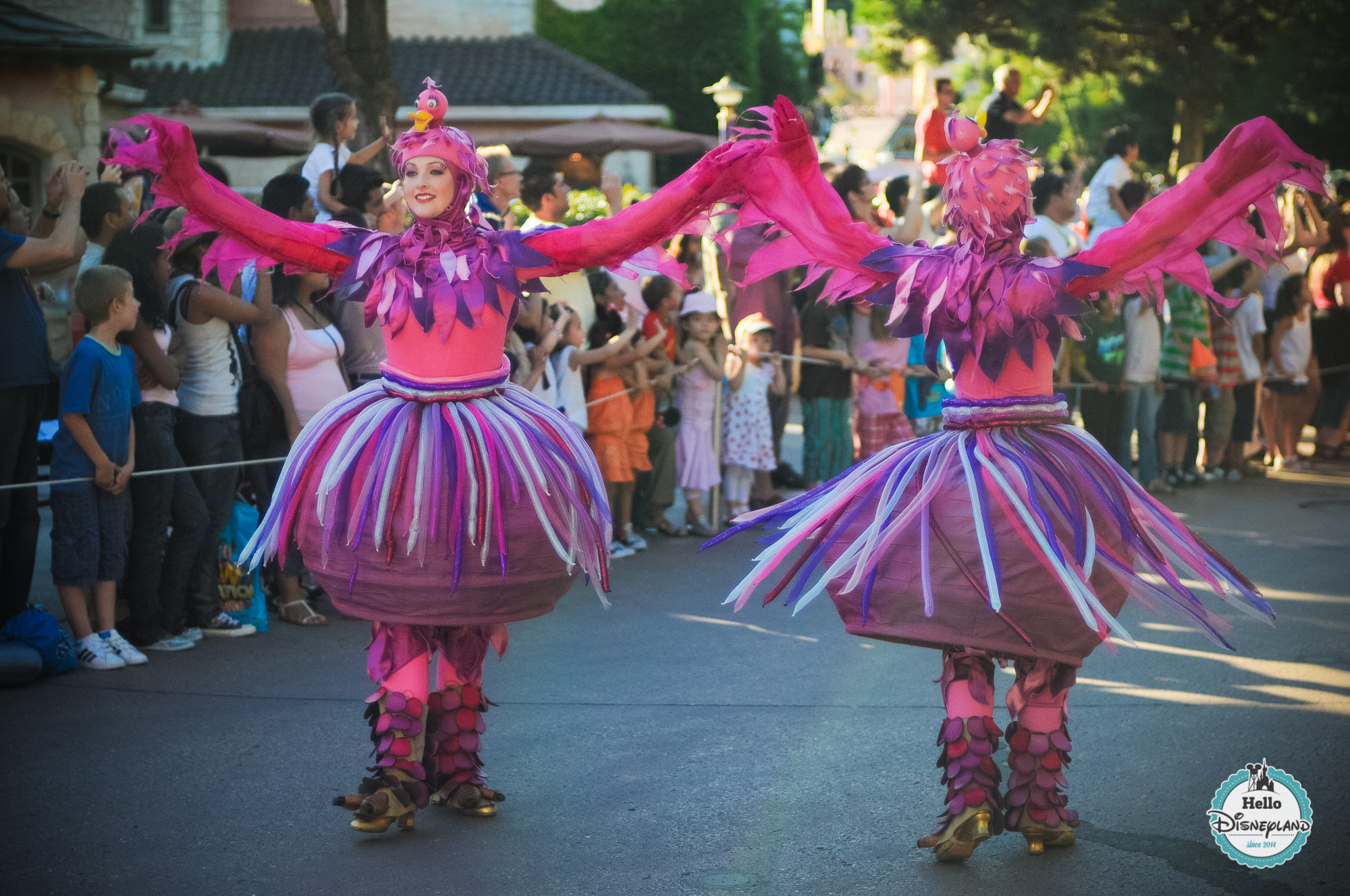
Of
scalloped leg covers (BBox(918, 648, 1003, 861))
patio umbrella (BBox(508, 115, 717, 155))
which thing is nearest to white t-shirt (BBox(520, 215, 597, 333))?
scalloped leg covers (BBox(918, 648, 1003, 861))

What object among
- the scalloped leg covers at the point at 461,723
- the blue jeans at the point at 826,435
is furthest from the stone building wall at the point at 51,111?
the scalloped leg covers at the point at 461,723

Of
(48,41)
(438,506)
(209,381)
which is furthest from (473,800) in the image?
(48,41)

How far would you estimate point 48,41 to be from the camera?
13.0m

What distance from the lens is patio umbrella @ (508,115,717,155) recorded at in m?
19.8

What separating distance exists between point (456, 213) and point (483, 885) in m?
1.96

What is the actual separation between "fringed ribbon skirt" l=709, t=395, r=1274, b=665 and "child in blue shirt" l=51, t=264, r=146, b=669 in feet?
10.2

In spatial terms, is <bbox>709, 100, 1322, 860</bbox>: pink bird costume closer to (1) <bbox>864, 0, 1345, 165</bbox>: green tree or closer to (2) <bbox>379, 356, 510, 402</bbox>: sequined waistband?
(2) <bbox>379, 356, 510, 402</bbox>: sequined waistband

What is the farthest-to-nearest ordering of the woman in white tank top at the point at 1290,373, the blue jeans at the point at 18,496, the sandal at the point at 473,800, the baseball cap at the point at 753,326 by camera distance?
1. the woman in white tank top at the point at 1290,373
2. the baseball cap at the point at 753,326
3. the blue jeans at the point at 18,496
4. the sandal at the point at 473,800

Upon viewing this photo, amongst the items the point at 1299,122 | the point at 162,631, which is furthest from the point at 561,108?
the point at 162,631

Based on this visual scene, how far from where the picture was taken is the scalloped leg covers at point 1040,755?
4031 mm

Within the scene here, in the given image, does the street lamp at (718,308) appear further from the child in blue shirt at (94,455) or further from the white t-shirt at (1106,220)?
the child in blue shirt at (94,455)

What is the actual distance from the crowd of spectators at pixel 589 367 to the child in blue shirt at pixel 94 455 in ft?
0.04

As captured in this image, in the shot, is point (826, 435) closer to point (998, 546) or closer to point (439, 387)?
point (439, 387)

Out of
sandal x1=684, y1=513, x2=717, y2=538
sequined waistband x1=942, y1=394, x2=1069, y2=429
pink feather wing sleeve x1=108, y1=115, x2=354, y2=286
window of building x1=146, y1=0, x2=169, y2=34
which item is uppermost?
window of building x1=146, y1=0, x2=169, y2=34
